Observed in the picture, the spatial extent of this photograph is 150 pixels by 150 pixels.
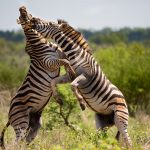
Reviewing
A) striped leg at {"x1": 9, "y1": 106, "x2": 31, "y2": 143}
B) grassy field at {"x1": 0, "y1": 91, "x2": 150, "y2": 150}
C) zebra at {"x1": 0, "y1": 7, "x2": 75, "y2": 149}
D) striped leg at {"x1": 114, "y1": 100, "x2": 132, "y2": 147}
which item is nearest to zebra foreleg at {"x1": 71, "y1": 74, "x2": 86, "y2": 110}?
zebra at {"x1": 0, "y1": 7, "x2": 75, "y2": 149}

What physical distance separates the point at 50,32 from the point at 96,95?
154 cm

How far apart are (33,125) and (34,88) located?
74 cm

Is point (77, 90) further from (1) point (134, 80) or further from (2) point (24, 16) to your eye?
(1) point (134, 80)

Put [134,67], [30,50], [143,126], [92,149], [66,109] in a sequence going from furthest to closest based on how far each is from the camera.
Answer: [134,67] → [66,109] → [143,126] → [30,50] → [92,149]

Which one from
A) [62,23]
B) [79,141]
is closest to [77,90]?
[79,141]

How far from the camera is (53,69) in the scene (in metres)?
11.5

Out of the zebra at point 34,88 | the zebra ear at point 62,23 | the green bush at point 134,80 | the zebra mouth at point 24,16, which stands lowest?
the green bush at point 134,80

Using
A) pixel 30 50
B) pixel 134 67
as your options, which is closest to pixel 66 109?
pixel 30 50

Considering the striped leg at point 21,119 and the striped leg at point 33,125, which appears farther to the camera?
the striped leg at point 33,125

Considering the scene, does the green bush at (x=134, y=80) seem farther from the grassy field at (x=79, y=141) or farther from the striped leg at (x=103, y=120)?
the striped leg at (x=103, y=120)

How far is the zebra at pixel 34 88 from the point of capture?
11.4m

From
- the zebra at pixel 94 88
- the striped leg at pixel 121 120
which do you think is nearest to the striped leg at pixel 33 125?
the zebra at pixel 94 88

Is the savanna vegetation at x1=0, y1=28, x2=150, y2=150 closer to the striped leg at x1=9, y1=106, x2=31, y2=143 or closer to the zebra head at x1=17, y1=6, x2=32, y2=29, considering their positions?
the striped leg at x1=9, y1=106, x2=31, y2=143

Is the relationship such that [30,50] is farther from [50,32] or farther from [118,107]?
[118,107]
